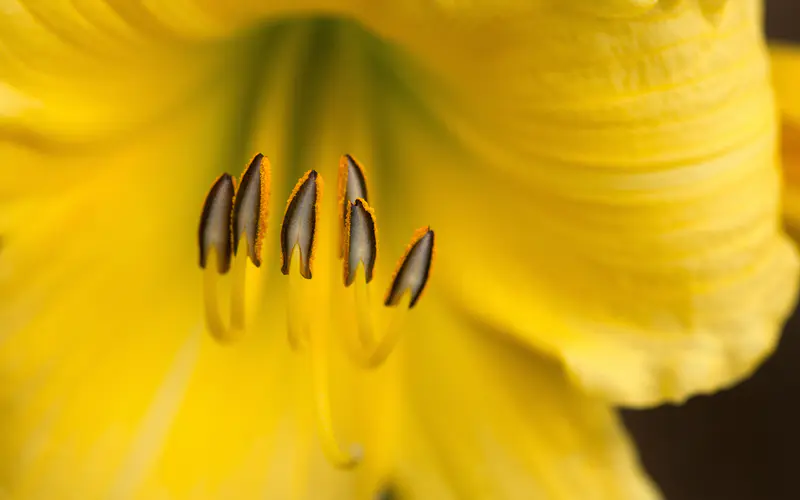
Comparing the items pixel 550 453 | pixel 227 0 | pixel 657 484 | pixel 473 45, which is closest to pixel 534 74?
pixel 473 45

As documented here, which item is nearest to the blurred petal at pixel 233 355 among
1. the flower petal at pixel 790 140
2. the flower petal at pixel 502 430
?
the flower petal at pixel 502 430

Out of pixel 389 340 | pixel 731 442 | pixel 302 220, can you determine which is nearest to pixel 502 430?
pixel 389 340

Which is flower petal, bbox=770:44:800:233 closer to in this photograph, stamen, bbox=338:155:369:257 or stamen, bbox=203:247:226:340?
stamen, bbox=338:155:369:257

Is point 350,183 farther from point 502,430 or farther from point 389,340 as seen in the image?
point 502,430

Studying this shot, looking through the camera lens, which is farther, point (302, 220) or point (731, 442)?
point (731, 442)

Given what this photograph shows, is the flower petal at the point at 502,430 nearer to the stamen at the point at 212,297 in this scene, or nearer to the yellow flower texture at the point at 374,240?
the yellow flower texture at the point at 374,240

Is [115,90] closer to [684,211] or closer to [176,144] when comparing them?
[176,144]
